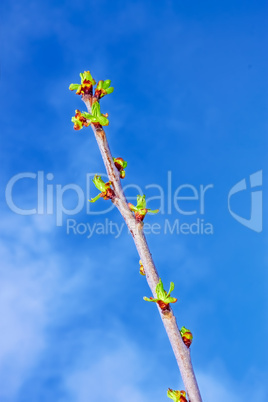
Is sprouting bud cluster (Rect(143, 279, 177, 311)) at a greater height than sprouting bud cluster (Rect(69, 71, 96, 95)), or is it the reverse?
sprouting bud cluster (Rect(69, 71, 96, 95))

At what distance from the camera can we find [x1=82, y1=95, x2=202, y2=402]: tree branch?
3.25 metres

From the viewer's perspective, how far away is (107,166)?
3482mm

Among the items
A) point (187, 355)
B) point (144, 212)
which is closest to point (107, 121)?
point (144, 212)

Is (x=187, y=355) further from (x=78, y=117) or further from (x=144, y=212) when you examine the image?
(x=78, y=117)

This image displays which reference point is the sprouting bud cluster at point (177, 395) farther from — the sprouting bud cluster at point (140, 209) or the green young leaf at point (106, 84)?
the green young leaf at point (106, 84)

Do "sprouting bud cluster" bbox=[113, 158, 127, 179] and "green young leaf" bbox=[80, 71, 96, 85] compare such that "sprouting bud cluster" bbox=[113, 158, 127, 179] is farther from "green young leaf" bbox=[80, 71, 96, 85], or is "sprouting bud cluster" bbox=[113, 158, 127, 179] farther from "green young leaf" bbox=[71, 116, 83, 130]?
"green young leaf" bbox=[80, 71, 96, 85]

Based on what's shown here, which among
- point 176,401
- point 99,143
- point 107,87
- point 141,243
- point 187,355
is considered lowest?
point 176,401

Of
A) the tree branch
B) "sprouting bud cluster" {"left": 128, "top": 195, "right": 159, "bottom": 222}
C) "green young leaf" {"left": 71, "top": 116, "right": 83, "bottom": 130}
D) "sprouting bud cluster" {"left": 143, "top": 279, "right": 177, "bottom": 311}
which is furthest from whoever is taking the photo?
"green young leaf" {"left": 71, "top": 116, "right": 83, "bottom": 130}

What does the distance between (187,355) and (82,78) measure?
267 centimetres

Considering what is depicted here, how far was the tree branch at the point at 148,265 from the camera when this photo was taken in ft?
10.7

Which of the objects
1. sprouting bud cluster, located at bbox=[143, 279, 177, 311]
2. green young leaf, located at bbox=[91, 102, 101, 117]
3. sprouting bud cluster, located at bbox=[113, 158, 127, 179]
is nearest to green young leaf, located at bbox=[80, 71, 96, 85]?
green young leaf, located at bbox=[91, 102, 101, 117]

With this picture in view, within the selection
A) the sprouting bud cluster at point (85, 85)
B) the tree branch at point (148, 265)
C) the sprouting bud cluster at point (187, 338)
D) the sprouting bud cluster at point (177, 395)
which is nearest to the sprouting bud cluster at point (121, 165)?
the tree branch at point (148, 265)

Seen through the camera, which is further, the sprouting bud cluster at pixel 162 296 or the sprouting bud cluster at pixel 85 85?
the sprouting bud cluster at pixel 85 85

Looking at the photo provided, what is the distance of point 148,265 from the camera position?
332cm
